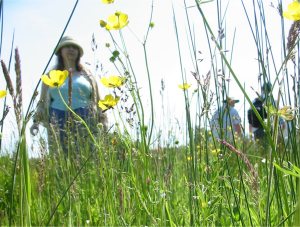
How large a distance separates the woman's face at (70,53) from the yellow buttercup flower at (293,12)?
3719 mm

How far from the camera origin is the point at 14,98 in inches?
27.1

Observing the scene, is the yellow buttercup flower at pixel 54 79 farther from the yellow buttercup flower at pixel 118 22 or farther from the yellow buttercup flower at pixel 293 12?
the yellow buttercup flower at pixel 293 12

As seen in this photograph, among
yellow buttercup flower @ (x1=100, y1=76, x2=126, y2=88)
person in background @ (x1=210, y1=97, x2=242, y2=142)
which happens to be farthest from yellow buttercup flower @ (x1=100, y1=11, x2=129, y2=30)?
person in background @ (x1=210, y1=97, x2=242, y2=142)

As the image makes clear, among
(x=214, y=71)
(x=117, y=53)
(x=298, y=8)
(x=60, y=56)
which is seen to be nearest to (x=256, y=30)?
(x=214, y=71)

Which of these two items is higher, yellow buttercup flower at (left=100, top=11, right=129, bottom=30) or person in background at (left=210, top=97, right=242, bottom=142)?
yellow buttercup flower at (left=100, top=11, right=129, bottom=30)

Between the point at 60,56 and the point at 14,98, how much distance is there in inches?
158

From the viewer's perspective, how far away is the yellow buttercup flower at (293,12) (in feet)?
2.58

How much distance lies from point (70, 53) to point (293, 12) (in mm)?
3826

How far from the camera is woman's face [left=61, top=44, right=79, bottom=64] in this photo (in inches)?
175

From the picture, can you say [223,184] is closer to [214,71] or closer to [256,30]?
[214,71]

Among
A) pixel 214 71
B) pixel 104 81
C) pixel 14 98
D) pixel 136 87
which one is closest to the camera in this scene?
pixel 14 98

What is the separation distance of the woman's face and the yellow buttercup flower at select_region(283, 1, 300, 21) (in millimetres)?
3719

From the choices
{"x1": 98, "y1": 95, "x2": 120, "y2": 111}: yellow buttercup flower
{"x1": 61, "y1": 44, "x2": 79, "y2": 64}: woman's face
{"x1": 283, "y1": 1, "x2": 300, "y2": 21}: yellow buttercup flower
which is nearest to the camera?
{"x1": 283, "y1": 1, "x2": 300, "y2": 21}: yellow buttercup flower

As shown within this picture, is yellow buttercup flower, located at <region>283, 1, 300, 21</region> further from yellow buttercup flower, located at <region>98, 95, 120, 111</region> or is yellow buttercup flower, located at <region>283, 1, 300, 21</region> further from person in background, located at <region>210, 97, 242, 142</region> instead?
yellow buttercup flower, located at <region>98, 95, 120, 111</region>
